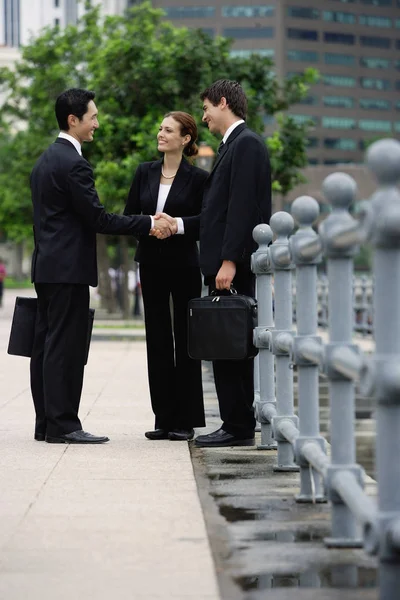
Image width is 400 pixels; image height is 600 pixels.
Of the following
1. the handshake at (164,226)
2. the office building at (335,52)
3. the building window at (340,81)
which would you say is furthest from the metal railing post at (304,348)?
the building window at (340,81)

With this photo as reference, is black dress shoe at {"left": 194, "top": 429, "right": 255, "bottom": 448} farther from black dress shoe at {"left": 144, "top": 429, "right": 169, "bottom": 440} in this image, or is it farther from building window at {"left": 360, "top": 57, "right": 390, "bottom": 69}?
building window at {"left": 360, "top": 57, "right": 390, "bottom": 69}

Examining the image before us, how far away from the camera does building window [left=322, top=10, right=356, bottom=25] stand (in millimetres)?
145625

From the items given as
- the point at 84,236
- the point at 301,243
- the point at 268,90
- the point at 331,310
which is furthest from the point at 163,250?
the point at 268,90

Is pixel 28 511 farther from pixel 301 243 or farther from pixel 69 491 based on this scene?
pixel 301 243

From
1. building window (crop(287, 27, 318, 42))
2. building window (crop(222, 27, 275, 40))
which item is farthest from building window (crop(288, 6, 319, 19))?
building window (crop(222, 27, 275, 40))

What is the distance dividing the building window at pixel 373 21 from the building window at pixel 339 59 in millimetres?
4205

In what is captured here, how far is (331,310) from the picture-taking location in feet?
14.6

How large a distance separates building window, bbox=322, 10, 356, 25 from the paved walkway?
14048 cm

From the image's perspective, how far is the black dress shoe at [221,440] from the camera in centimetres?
752

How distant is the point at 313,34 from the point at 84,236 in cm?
13990

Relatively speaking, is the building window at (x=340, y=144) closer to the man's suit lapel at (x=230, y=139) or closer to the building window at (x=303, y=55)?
the building window at (x=303, y=55)

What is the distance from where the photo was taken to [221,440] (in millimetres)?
7527

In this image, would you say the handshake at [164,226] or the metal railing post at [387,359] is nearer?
the metal railing post at [387,359]

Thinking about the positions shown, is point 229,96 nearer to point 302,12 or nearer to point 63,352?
point 63,352
